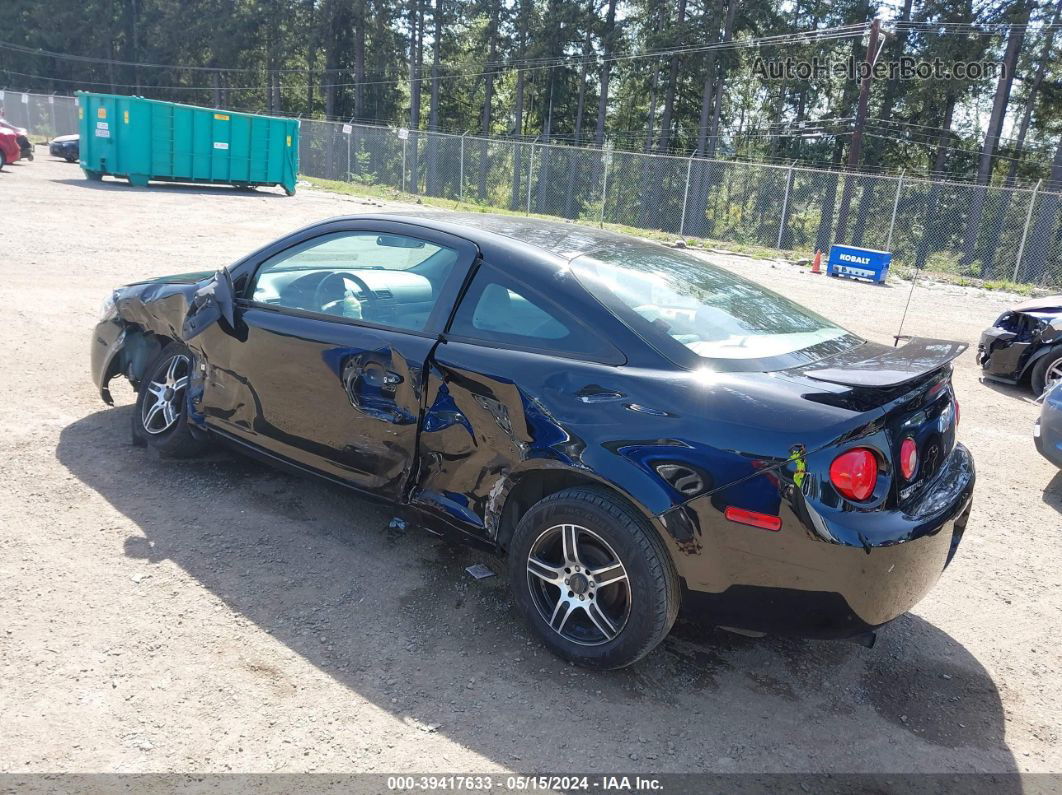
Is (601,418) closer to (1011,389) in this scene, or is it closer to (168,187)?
(1011,389)

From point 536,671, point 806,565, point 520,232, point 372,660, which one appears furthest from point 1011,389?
point 372,660

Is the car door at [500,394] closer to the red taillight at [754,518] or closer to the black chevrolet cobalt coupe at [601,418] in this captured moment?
the black chevrolet cobalt coupe at [601,418]

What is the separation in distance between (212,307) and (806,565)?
3117 mm

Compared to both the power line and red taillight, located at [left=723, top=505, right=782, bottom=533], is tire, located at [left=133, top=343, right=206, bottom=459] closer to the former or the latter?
red taillight, located at [left=723, top=505, right=782, bottom=533]

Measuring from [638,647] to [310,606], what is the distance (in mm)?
1365

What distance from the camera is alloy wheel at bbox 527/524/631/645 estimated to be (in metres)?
2.97

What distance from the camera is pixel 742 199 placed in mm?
24984

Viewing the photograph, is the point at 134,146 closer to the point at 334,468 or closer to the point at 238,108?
the point at 334,468

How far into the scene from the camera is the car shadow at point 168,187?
878 inches

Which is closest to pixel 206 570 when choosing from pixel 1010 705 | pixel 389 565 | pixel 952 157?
pixel 389 565

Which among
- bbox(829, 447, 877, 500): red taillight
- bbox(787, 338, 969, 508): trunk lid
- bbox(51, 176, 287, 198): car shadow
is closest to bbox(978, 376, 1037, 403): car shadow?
bbox(787, 338, 969, 508): trunk lid

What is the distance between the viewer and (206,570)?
360 cm

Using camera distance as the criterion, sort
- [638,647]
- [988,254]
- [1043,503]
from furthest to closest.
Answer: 1. [988,254]
2. [1043,503]
3. [638,647]

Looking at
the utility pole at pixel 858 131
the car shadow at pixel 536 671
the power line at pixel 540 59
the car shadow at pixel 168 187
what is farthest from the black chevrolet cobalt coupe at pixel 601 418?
the power line at pixel 540 59
